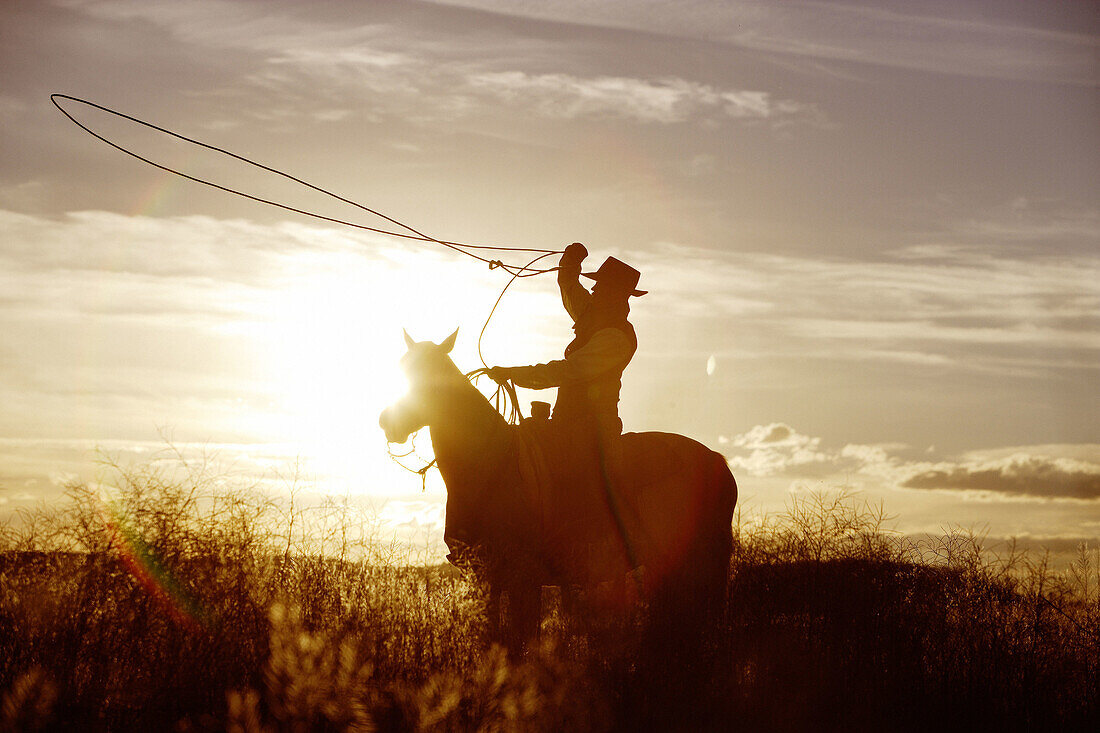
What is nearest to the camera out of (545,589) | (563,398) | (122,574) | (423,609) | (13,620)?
(13,620)

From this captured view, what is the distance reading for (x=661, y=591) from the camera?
8.24 meters

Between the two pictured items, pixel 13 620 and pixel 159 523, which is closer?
pixel 13 620

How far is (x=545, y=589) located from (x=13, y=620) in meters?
6.29

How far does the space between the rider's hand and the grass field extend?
3338mm

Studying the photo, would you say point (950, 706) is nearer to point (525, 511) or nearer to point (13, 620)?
point (525, 511)

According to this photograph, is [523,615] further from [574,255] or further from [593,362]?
[574,255]

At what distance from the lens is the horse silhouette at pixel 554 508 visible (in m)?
7.62

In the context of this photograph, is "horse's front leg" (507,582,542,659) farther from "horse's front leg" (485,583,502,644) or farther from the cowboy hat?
the cowboy hat

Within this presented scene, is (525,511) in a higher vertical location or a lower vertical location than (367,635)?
higher

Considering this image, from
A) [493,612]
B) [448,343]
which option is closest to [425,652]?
[493,612]

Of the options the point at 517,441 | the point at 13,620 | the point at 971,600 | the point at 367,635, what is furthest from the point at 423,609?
the point at 971,600

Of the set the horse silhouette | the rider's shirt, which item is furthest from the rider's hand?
the horse silhouette

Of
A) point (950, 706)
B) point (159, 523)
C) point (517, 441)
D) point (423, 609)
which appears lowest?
point (950, 706)

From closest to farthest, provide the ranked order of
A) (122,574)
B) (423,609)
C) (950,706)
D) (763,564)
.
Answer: (122,574)
(950,706)
(423,609)
(763,564)
